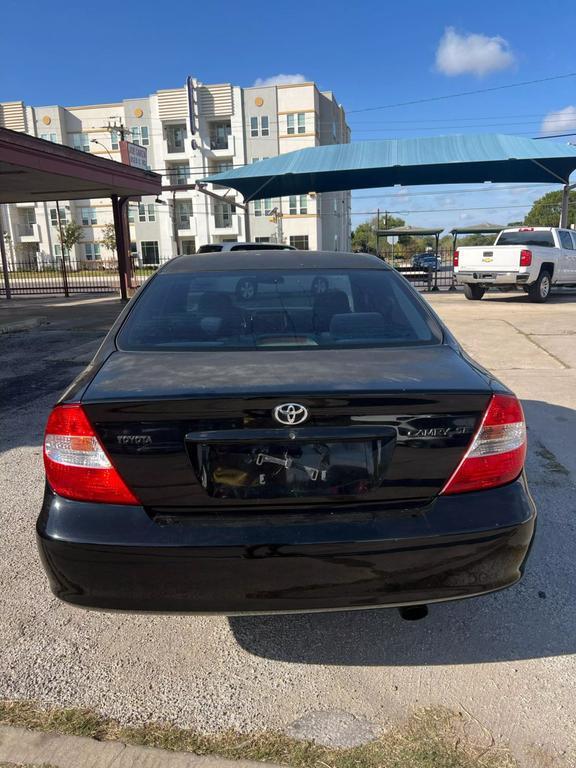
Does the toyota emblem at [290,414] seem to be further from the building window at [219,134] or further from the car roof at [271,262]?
the building window at [219,134]

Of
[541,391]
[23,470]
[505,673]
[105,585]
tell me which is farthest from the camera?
[541,391]

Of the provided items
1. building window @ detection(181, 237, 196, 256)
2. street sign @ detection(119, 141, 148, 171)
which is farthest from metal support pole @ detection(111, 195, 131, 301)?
building window @ detection(181, 237, 196, 256)

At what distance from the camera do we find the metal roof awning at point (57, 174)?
460 inches

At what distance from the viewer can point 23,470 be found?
14.7 feet

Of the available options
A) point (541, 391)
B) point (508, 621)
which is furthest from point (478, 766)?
point (541, 391)

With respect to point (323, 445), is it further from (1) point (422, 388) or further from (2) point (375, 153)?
(2) point (375, 153)

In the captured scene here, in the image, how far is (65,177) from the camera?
14.4 metres

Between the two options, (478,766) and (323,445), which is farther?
(323,445)

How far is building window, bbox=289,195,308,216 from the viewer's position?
173ft

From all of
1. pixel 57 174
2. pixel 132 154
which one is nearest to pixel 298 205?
pixel 132 154

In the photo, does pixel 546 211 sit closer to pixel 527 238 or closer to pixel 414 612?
pixel 527 238

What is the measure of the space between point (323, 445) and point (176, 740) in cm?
114

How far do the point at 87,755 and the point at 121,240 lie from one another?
62.1 feet

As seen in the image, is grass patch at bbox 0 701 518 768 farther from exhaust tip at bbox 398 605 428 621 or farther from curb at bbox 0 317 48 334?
curb at bbox 0 317 48 334
